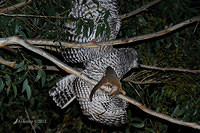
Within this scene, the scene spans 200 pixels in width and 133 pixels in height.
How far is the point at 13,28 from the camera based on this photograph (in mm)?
1243

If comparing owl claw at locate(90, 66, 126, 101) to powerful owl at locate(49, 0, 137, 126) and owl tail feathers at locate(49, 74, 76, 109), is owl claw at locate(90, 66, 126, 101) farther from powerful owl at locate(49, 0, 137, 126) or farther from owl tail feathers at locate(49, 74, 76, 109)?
owl tail feathers at locate(49, 74, 76, 109)

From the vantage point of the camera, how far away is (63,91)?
1597 millimetres

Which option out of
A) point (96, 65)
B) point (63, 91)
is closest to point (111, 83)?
point (96, 65)

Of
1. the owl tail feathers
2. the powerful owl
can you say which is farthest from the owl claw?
the owl tail feathers

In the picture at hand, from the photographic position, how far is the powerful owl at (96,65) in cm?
141

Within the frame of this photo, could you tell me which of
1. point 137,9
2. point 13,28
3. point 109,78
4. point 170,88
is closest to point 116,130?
point 170,88

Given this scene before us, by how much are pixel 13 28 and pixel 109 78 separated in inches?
25.8

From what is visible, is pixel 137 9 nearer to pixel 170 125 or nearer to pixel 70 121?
pixel 170 125

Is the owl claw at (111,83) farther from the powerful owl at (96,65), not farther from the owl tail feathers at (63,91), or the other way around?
the owl tail feathers at (63,91)

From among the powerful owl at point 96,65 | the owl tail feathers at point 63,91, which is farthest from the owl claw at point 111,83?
the owl tail feathers at point 63,91

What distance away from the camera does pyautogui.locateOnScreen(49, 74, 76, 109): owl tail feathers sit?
5.18 feet

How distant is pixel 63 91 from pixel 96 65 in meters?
0.34

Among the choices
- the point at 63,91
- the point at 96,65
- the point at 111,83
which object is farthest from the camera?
the point at 63,91

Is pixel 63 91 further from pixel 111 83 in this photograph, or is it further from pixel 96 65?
pixel 111 83
